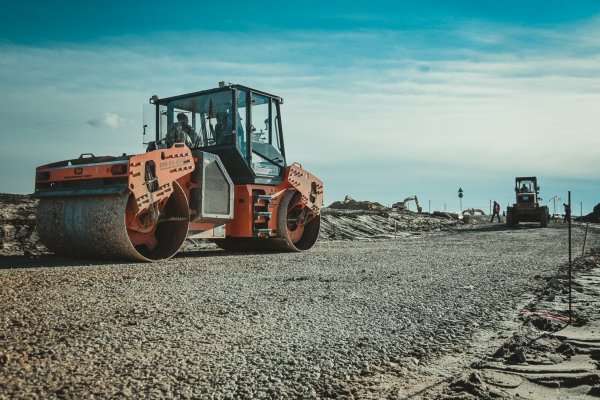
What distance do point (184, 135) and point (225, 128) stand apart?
0.79 m

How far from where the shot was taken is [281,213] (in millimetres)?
10828

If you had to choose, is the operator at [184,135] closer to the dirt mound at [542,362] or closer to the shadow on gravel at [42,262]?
the shadow on gravel at [42,262]

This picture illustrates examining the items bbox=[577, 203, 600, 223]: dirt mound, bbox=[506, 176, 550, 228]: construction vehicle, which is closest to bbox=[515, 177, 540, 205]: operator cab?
bbox=[506, 176, 550, 228]: construction vehicle

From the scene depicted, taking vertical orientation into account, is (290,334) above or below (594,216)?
below

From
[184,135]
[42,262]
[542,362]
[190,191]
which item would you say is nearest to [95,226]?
[42,262]

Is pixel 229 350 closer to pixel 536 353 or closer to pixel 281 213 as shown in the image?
pixel 536 353

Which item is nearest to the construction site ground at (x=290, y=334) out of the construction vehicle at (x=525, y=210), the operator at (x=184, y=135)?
the operator at (x=184, y=135)

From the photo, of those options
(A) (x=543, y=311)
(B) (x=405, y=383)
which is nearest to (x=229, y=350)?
(B) (x=405, y=383)

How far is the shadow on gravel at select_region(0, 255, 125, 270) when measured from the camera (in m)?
7.38

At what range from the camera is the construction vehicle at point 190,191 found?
7.75 m

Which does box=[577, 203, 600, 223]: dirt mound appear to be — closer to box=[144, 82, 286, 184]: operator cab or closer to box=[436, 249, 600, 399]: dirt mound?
box=[144, 82, 286, 184]: operator cab

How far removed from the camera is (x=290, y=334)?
3699mm

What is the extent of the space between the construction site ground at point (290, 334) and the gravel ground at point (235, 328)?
14 mm

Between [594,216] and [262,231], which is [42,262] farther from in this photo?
[594,216]
